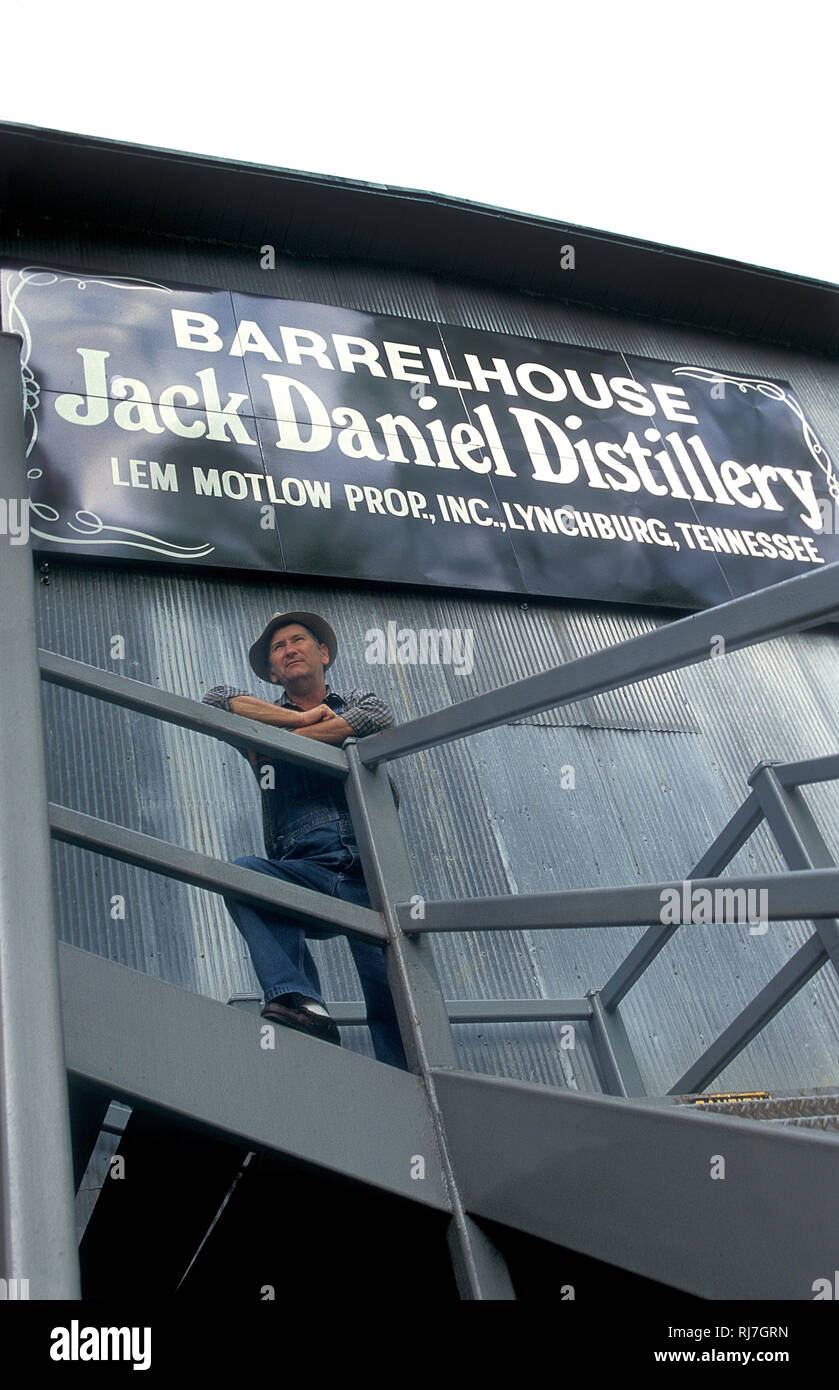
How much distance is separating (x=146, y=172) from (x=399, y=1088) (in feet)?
18.7

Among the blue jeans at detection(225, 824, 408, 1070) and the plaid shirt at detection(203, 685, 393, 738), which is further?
the plaid shirt at detection(203, 685, 393, 738)

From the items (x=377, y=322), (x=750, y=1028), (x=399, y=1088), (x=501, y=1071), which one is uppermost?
(x=377, y=322)

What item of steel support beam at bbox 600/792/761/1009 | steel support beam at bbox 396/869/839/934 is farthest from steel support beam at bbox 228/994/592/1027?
steel support beam at bbox 396/869/839/934

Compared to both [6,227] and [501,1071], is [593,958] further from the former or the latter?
[6,227]

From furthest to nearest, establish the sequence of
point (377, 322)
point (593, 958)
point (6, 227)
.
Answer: point (377, 322) → point (6, 227) → point (593, 958)

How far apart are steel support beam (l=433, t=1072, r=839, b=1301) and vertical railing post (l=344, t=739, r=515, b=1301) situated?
5 centimetres

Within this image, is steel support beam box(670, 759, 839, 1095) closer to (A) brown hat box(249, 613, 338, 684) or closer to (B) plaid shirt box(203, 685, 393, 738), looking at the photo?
(B) plaid shirt box(203, 685, 393, 738)

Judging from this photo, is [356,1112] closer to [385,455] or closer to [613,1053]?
[613,1053]

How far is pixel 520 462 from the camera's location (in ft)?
20.8

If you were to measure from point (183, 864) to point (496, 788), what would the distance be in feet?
10.3

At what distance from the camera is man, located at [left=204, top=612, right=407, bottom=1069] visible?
101 inches

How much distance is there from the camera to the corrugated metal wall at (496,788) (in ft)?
14.3

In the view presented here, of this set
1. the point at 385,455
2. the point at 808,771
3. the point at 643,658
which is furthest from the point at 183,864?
the point at 385,455

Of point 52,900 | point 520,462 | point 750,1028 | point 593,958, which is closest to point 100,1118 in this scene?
point 52,900
